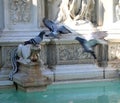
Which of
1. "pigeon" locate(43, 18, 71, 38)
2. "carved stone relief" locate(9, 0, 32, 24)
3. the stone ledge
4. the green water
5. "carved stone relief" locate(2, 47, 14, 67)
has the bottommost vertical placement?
the green water

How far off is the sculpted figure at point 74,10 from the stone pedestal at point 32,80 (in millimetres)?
2252

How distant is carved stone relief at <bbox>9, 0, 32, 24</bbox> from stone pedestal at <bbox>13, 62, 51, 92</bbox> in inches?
70.3

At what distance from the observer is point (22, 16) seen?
31.2ft

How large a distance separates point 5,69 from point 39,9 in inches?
67.7

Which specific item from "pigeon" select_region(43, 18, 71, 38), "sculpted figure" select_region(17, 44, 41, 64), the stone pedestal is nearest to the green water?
the stone pedestal

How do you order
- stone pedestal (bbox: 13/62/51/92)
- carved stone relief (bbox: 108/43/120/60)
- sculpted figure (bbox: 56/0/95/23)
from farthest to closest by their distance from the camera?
1. sculpted figure (bbox: 56/0/95/23)
2. carved stone relief (bbox: 108/43/120/60)
3. stone pedestal (bbox: 13/62/51/92)

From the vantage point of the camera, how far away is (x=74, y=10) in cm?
996

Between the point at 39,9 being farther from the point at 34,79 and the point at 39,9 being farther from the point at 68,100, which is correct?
the point at 68,100

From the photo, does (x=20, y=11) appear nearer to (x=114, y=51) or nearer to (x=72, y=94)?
(x=114, y=51)

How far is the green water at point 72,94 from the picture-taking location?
289 inches

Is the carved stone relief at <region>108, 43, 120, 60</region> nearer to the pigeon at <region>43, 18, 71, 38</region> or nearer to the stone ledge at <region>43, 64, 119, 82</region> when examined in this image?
the stone ledge at <region>43, 64, 119, 82</region>

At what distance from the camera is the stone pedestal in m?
7.79

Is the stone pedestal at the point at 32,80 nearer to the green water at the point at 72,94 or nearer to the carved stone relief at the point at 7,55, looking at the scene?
the green water at the point at 72,94

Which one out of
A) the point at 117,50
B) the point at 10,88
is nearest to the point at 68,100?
the point at 10,88
